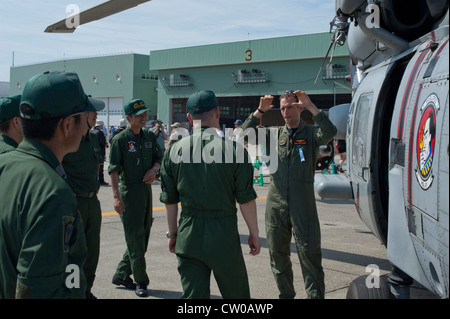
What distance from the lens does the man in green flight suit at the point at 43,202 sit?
5.81ft

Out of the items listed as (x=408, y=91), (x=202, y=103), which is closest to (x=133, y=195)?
(x=202, y=103)

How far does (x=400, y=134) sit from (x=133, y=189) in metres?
2.90

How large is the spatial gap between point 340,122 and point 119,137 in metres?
2.96

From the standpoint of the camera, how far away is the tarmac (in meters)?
5.02

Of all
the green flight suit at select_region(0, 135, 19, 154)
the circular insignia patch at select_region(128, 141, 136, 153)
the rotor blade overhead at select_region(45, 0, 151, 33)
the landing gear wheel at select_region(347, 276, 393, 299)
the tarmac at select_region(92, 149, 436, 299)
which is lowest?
the tarmac at select_region(92, 149, 436, 299)

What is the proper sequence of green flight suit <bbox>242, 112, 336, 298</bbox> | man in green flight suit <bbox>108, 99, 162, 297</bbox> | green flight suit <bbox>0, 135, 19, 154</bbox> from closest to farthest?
green flight suit <bbox>0, 135, 19, 154</bbox> < green flight suit <bbox>242, 112, 336, 298</bbox> < man in green flight suit <bbox>108, 99, 162, 297</bbox>

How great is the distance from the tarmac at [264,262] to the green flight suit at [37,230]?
3065mm

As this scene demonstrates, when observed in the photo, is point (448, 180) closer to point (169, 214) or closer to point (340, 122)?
point (169, 214)

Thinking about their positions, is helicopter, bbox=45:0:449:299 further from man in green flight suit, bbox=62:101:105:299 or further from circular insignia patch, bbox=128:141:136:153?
man in green flight suit, bbox=62:101:105:299

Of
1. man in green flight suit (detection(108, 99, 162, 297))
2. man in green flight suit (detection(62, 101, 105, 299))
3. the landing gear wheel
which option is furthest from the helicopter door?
man in green flight suit (detection(62, 101, 105, 299))

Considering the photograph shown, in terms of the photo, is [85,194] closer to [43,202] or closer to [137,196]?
[137,196]

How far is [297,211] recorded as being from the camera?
4395 millimetres
